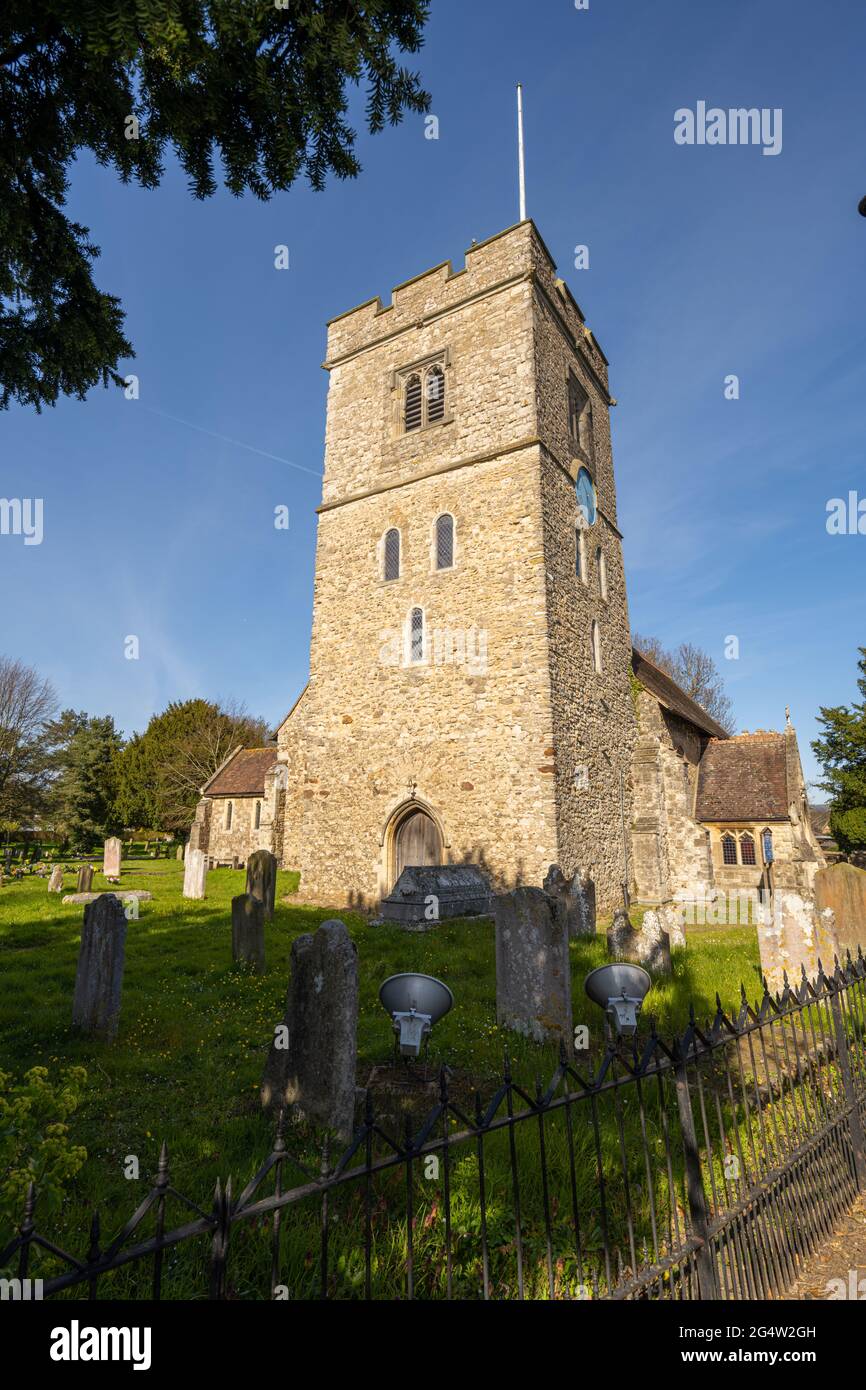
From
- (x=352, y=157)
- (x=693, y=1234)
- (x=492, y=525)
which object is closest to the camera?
(x=693, y=1234)

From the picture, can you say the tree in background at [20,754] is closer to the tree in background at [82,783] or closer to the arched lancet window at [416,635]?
the tree in background at [82,783]

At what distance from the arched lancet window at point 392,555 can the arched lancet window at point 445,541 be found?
3.60 ft

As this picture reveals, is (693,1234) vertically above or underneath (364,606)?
underneath

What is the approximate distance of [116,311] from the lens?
631cm

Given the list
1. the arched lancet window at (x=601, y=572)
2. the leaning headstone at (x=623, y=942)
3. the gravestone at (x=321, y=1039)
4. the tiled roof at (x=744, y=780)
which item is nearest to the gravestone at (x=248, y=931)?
the gravestone at (x=321, y=1039)

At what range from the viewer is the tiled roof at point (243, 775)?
28.3 metres

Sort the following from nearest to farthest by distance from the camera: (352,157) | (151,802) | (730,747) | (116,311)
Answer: (352,157) < (116,311) < (730,747) < (151,802)

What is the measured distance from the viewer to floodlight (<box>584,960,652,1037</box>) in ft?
19.8

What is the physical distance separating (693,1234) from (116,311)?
8.23 m

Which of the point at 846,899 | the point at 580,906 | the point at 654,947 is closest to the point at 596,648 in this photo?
the point at 580,906

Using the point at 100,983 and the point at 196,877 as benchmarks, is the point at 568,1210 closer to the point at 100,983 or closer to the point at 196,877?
the point at 100,983

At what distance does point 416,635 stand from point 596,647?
4.57 metres
